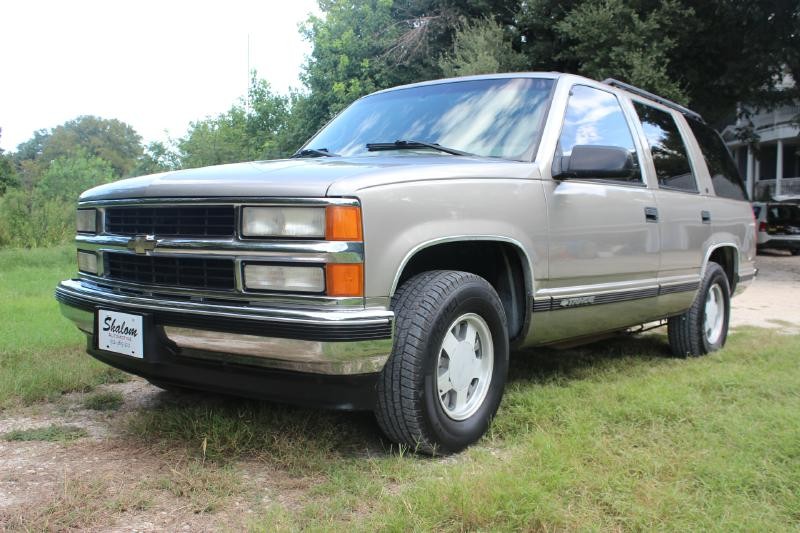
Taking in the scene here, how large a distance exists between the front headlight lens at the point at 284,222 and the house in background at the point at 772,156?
29107 millimetres

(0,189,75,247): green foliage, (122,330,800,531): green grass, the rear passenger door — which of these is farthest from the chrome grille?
(0,189,75,247): green foliage

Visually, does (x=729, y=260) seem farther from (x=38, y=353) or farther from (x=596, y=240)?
(x=38, y=353)

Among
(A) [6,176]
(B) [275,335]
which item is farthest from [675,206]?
(A) [6,176]

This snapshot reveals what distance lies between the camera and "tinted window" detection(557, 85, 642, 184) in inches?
150

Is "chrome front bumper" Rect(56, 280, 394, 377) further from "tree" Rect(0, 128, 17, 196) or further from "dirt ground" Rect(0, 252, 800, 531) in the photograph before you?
"tree" Rect(0, 128, 17, 196)

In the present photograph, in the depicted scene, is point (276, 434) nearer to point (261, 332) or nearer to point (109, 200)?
point (261, 332)

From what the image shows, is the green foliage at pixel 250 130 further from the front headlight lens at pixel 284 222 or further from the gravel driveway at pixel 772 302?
the front headlight lens at pixel 284 222

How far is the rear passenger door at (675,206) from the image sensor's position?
14.6 ft

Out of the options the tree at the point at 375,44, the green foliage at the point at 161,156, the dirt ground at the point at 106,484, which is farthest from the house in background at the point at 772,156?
the dirt ground at the point at 106,484

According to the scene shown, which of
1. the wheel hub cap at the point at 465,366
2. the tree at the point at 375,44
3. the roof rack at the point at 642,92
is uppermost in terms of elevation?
the tree at the point at 375,44

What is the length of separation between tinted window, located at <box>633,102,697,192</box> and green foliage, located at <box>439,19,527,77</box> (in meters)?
9.00

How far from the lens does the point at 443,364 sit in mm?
2969

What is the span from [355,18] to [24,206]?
11.8m

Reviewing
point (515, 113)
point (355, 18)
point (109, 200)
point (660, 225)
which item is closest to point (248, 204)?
point (109, 200)
